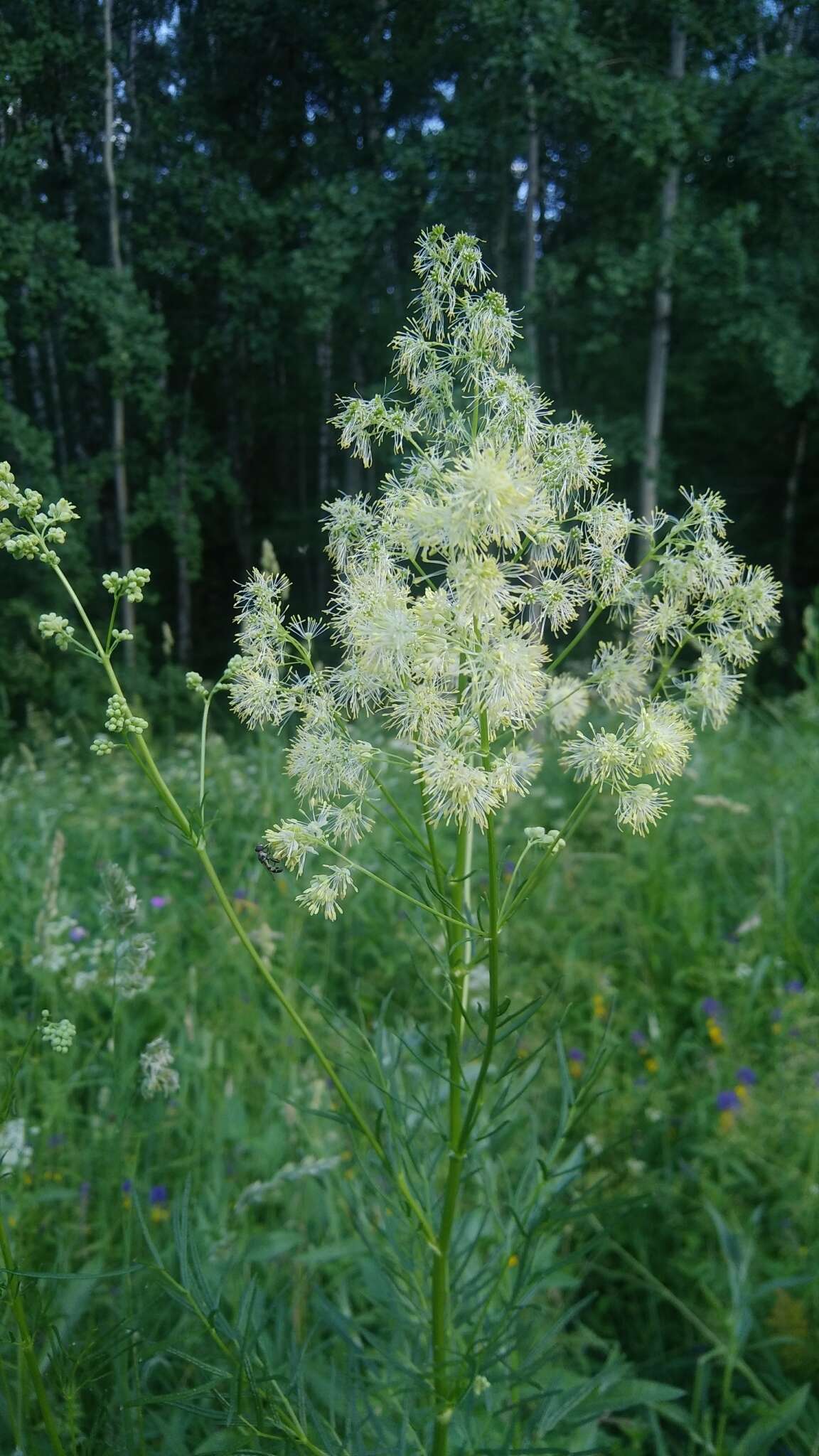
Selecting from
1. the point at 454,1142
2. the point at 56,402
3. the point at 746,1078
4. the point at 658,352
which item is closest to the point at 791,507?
the point at 658,352

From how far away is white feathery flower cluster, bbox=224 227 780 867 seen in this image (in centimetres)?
75

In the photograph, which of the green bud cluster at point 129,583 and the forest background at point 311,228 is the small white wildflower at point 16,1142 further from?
the forest background at point 311,228

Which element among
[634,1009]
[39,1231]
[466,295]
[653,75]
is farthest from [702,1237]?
[653,75]

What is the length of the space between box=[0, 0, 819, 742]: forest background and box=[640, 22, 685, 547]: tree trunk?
0.02 metres

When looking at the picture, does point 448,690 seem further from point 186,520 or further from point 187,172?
point 186,520

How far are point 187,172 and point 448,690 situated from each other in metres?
3.82

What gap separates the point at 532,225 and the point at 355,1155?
573 centimetres

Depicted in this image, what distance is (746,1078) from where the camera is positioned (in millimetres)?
1962

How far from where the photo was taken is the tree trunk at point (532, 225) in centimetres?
514

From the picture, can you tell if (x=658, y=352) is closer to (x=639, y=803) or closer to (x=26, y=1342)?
(x=639, y=803)

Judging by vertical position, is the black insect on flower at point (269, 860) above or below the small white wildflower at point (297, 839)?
below

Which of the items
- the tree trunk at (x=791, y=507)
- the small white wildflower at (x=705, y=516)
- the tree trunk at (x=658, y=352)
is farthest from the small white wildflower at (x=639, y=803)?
the tree trunk at (x=791, y=507)

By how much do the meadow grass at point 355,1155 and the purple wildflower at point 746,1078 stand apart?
0.03 metres

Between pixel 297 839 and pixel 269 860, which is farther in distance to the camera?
pixel 269 860
